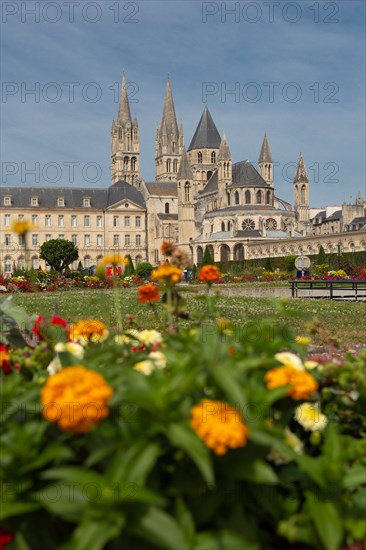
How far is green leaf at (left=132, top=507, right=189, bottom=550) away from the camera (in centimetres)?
149

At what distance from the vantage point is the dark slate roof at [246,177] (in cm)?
7344

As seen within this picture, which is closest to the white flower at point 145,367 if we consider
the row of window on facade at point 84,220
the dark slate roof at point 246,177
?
the row of window on facade at point 84,220

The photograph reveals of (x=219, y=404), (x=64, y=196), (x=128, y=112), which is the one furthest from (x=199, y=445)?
(x=128, y=112)

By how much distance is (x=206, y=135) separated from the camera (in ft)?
293

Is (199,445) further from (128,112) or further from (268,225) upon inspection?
(128,112)

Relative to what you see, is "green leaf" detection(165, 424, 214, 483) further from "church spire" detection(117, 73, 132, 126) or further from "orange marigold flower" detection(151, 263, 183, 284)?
"church spire" detection(117, 73, 132, 126)

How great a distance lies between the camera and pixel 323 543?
1.71 meters

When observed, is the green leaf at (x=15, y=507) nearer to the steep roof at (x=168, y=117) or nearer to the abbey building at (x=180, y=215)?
the abbey building at (x=180, y=215)

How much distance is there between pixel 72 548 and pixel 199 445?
0.41 m

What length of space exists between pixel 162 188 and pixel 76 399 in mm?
78801

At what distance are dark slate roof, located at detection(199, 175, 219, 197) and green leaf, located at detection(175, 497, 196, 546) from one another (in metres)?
78.5

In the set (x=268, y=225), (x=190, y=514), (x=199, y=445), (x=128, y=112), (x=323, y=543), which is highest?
(x=128, y=112)

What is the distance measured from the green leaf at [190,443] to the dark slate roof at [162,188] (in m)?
76.7

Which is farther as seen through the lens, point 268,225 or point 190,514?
point 268,225
